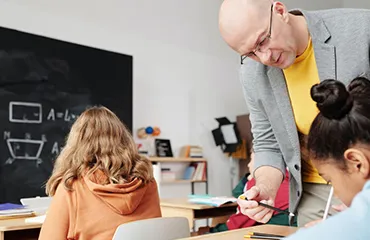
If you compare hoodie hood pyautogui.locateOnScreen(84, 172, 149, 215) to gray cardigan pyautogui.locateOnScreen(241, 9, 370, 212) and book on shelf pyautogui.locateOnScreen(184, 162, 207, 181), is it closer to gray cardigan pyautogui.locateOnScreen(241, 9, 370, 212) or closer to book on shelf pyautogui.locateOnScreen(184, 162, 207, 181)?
gray cardigan pyautogui.locateOnScreen(241, 9, 370, 212)

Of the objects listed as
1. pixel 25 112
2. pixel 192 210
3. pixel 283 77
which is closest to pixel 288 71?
pixel 283 77

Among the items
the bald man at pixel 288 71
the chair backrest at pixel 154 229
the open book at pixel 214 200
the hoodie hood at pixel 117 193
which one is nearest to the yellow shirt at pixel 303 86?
the bald man at pixel 288 71

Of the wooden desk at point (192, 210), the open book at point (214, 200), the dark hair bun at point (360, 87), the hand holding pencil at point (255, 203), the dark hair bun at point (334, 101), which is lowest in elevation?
the wooden desk at point (192, 210)

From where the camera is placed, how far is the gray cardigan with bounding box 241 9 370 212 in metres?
1.48

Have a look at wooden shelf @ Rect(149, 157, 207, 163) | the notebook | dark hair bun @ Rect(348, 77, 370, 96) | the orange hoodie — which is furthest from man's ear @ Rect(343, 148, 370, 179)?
wooden shelf @ Rect(149, 157, 207, 163)

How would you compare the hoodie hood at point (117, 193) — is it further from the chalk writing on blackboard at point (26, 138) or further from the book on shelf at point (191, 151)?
the book on shelf at point (191, 151)

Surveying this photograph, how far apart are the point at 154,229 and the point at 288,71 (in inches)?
32.3

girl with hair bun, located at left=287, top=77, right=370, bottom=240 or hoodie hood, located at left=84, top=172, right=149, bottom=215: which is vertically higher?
girl with hair bun, located at left=287, top=77, right=370, bottom=240

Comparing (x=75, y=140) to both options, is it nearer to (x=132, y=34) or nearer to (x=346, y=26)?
(x=346, y=26)

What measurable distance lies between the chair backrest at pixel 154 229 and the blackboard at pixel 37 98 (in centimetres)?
259

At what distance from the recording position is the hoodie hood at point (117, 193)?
209 centimetres

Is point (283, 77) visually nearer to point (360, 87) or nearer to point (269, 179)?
point (269, 179)

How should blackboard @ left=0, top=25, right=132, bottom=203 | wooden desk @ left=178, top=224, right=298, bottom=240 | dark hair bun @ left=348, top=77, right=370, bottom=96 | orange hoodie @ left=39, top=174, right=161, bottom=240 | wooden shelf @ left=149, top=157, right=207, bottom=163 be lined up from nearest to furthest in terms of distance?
dark hair bun @ left=348, top=77, right=370, bottom=96 < wooden desk @ left=178, top=224, right=298, bottom=240 < orange hoodie @ left=39, top=174, right=161, bottom=240 < blackboard @ left=0, top=25, right=132, bottom=203 < wooden shelf @ left=149, top=157, right=207, bottom=163

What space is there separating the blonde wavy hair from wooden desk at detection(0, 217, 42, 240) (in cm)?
24
